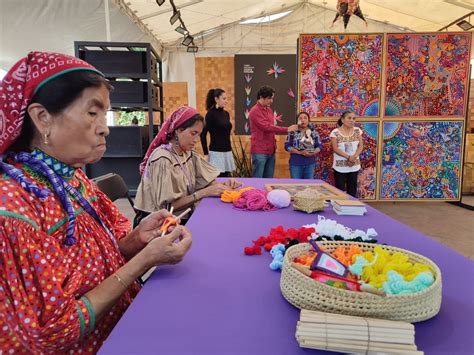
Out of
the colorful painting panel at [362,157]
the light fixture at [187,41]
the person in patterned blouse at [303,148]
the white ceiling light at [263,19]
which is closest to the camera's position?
the person in patterned blouse at [303,148]

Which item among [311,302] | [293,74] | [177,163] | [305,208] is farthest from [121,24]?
[311,302]

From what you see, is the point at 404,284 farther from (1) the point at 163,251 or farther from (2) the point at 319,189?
(2) the point at 319,189

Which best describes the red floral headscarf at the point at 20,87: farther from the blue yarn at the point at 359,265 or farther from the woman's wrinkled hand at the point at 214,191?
the woman's wrinkled hand at the point at 214,191

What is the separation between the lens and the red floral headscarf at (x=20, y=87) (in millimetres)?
850

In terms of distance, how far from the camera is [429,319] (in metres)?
0.79

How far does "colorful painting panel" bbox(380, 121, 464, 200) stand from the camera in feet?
Result: 16.0

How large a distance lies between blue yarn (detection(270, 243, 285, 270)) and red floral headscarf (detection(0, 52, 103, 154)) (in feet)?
2.42

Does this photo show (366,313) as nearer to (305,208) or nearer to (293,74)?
(305,208)

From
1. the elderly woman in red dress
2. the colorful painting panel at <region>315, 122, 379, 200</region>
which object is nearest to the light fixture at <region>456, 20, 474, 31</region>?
the colorful painting panel at <region>315, 122, 379, 200</region>

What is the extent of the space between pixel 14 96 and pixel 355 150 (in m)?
4.23

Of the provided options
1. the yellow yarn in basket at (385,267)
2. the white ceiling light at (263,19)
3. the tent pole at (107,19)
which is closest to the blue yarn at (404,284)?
the yellow yarn in basket at (385,267)

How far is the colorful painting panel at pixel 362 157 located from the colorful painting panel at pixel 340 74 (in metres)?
0.16

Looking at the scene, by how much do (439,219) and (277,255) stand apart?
4256 millimetres

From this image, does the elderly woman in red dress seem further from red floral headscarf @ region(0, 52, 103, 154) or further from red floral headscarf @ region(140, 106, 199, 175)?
red floral headscarf @ region(140, 106, 199, 175)
